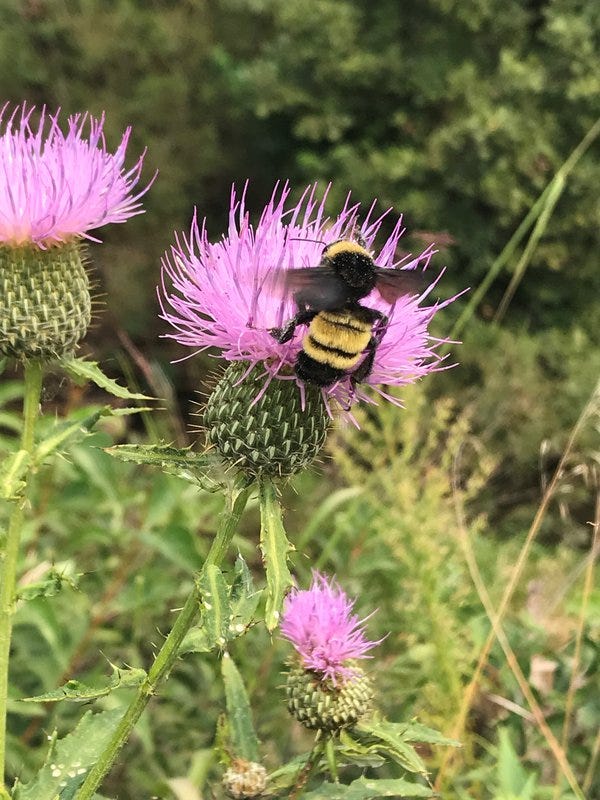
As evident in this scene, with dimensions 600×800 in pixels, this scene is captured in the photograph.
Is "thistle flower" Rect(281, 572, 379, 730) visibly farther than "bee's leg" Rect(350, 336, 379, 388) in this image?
Yes

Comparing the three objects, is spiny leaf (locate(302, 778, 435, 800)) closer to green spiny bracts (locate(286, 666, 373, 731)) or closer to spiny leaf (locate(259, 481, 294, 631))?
green spiny bracts (locate(286, 666, 373, 731))

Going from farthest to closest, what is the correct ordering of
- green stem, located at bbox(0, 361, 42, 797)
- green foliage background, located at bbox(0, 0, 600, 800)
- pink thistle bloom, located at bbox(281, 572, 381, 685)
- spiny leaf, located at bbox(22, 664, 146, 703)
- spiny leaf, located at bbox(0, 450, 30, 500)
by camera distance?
1. green foliage background, located at bbox(0, 0, 600, 800)
2. pink thistle bloom, located at bbox(281, 572, 381, 685)
3. green stem, located at bbox(0, 361, 42, 797)
4. spiny leaf, located at bbox(0, 450, 30, 500)
5. spiny leaf, located at bbox(22, 664, 146, 703)

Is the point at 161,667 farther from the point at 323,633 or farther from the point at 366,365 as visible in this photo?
the point at 366,365

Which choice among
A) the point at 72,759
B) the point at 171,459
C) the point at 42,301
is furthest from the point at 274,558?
the point at 42,301

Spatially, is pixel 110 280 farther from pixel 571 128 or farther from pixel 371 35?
pixel 571 128

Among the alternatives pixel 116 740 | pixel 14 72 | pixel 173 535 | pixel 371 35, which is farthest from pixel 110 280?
pixel 116 740

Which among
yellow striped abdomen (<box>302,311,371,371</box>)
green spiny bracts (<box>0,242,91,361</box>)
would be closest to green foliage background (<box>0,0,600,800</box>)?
yellow striped abdomen (<box>302,311,371,371</box>)

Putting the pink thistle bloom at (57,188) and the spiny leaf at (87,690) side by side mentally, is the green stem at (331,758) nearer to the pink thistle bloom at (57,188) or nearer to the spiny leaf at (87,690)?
the spiny leaf at (87,690)
